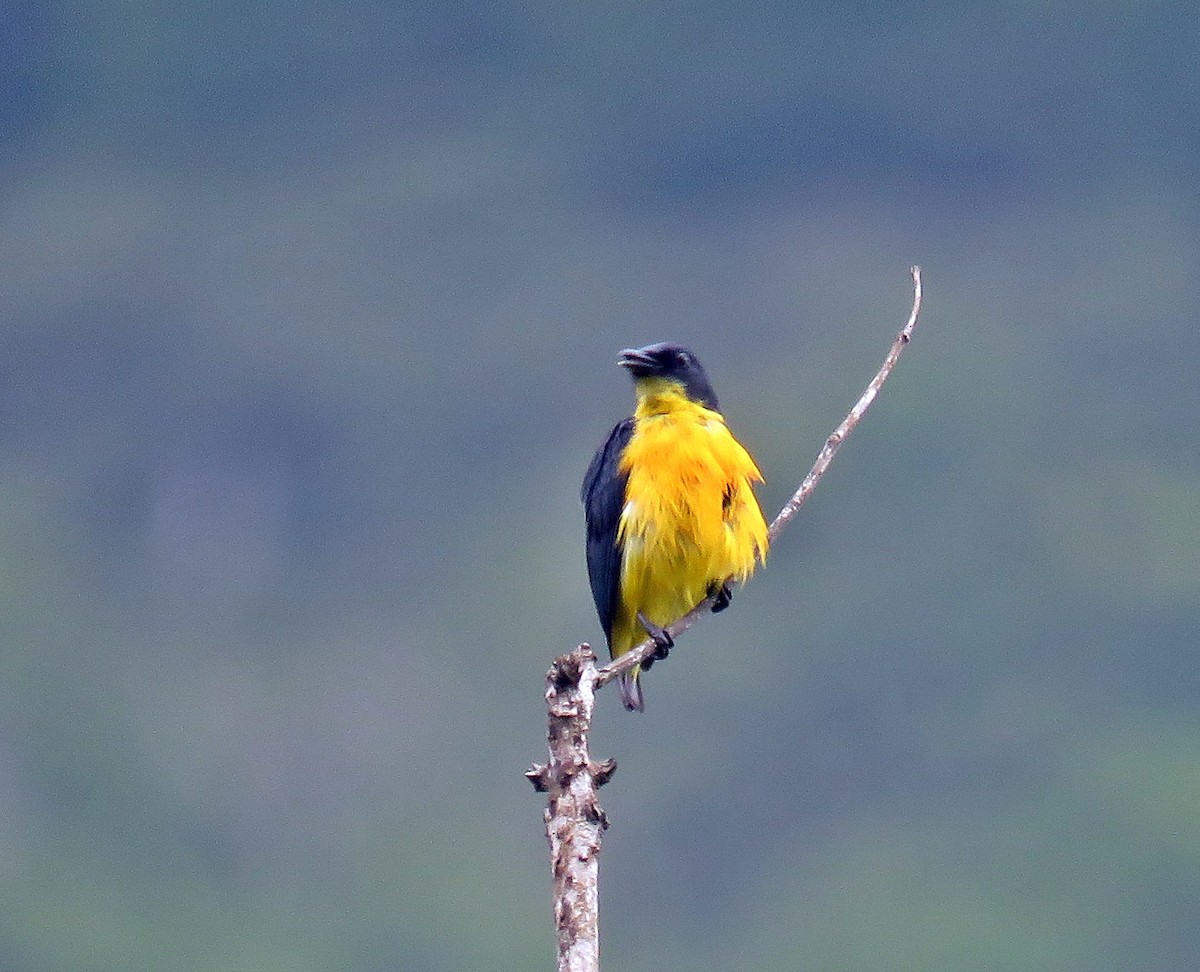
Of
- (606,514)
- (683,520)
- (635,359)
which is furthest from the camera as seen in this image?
(635,359)

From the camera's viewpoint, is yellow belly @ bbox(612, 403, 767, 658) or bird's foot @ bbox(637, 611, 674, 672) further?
yellow belly @ bbox(612, 403, 767, 658)

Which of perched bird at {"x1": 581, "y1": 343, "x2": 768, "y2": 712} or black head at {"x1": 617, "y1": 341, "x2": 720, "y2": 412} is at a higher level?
black head at {"x1": 617, "y1": 341, "x2": 720, "y2": 412}

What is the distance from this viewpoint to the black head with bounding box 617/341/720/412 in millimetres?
12945

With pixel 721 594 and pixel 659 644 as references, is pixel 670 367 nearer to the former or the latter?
pixel 721 594

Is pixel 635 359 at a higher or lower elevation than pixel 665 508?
higher

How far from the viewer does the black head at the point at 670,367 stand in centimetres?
1295

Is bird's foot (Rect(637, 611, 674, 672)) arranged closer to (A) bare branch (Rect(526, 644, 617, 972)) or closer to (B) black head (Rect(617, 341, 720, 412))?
(B) black head (Rect(617, 341, 720, 412))

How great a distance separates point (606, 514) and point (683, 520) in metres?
0.57

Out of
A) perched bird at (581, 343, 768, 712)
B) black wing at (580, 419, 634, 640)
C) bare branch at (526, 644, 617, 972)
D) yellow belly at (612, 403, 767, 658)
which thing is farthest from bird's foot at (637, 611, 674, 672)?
bare branch at (526, 644, 617, 972)

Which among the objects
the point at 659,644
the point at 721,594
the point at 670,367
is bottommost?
the point at 659,644

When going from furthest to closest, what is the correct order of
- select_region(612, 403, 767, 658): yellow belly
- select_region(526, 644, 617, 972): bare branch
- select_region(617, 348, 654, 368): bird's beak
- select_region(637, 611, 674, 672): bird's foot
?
select_region(617, 348, 654, 368): bird's beak, select_region(612, 403, 767, 658): yellow belly, select_region(637, 611, 674, 672): bird's foot, select_region(526, 644, 617, 972): bare branch

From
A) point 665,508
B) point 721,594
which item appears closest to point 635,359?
point 665,508

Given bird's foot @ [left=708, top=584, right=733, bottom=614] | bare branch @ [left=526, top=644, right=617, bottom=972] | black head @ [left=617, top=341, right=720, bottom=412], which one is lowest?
bare branch @ [left=526, top=644, right=617, bottom=972]

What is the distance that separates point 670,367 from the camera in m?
13.0
